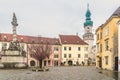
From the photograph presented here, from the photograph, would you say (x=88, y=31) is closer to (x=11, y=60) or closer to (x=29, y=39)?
(x=29, y=39)

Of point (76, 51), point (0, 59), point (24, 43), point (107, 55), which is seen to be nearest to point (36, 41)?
point (24, 43)

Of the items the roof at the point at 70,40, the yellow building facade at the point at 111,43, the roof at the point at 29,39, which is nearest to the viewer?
the yellow building facade at the point at 111,43

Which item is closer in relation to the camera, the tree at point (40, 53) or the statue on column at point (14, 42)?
the statue on column at point (14, 42)

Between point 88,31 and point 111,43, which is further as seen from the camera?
point 88,31

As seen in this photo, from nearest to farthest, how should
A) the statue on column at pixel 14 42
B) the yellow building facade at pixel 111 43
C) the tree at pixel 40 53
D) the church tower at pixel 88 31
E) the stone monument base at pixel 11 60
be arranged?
the yellow building facade at pixel 111 43
the stone monument base at pixel 11 60
the statue on column at pixel 14 42
the tree at pixel 40 53
the church tower at pixel 88 31

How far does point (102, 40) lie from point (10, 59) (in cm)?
1907

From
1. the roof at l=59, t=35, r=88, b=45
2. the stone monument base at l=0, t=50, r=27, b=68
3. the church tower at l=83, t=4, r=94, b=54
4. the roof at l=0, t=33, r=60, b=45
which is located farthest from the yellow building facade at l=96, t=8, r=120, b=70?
the church tower at l=83, t=4, r=94, b=54

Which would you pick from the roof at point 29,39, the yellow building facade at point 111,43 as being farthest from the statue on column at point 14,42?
the roof at point 29,39

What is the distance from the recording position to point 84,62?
9888 centimetres

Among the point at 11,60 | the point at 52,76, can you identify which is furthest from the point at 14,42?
the point at 52,76

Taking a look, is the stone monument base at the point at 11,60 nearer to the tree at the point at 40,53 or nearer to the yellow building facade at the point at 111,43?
the tree at the point at 40,53

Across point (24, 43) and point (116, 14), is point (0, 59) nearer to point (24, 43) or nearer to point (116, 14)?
point (116, 14)

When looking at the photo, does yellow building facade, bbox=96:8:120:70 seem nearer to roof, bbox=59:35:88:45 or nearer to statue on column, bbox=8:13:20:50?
statue on column, bbox=8:13:20:50

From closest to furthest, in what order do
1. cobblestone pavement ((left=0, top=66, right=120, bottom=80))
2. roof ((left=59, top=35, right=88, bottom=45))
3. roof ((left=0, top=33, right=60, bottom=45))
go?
cobblestone pavement ((left=0, top=66, right=120, bottom=80)) → roof ((left=0, top=33, right=60, bottom=45)) → roof ((left=59, top=35, right=88, bottom=45))
